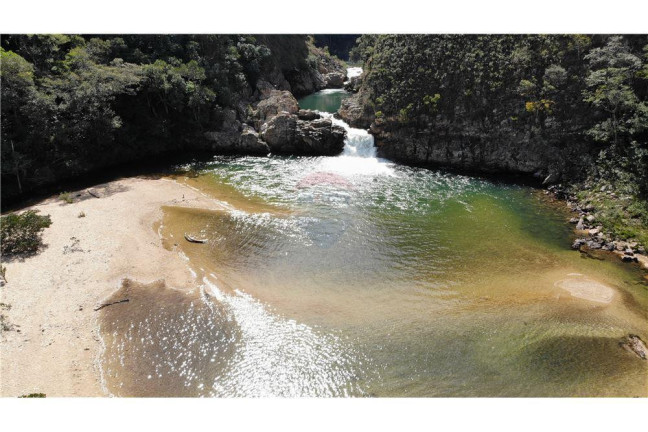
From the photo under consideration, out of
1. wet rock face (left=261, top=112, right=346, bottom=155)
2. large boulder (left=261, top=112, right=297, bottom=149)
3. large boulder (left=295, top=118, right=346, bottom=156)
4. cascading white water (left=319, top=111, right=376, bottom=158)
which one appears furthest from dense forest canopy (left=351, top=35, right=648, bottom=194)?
large boulder (left=261, top=112, right=297, bottom=149)

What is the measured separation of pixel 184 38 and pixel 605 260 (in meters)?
46.4

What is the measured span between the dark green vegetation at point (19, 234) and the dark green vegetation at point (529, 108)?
30.9 metres

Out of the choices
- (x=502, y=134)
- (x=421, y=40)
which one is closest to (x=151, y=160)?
(x=421, y=40)

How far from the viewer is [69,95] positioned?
3027cm

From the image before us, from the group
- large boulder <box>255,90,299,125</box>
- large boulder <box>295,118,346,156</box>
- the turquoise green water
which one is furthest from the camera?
the turquoise green water

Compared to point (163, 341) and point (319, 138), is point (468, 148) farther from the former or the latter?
point (163, 341)

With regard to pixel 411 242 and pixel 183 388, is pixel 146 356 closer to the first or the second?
pixel 183 388

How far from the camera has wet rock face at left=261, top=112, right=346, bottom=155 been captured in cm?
3978

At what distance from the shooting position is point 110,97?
33.1 m

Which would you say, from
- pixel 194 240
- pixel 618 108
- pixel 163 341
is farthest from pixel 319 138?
pixel 163 341

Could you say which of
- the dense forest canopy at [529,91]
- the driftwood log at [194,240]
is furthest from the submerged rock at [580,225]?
the driftwood log at [194,240]

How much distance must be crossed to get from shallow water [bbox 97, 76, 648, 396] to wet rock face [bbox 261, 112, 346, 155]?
1058cm

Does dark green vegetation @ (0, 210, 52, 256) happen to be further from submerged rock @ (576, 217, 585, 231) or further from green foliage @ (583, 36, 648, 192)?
green foliage @ (583, 36, 648, 192)

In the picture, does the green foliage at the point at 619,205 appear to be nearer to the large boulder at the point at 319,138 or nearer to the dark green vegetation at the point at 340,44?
the large boulder at the point at 319,138
